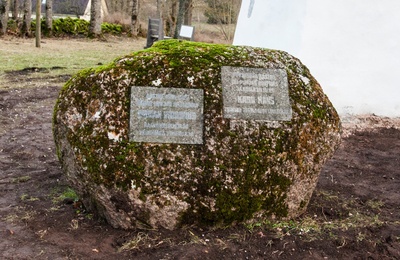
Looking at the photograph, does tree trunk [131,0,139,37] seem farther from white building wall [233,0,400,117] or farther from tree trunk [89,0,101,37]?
white building wall [233,0,400,117]

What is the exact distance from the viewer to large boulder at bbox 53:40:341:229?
423 cm

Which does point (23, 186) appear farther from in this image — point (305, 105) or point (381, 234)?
point (381, 234)

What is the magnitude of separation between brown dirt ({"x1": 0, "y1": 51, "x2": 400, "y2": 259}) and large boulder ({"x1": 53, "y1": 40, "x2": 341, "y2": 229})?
0.18 meters

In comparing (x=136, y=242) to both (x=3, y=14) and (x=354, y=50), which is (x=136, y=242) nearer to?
(x=354, y=50)

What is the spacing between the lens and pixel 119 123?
4.28m

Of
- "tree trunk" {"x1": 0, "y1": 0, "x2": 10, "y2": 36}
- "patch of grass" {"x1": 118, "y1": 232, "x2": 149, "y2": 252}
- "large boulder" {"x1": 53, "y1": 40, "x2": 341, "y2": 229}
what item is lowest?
"patch of grass" {"x1": 118, "y1": 232, "x2": 149, "y2": 252}

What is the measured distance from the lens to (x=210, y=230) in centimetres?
442

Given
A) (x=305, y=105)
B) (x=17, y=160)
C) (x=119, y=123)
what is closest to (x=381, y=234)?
(x=305, y=105)

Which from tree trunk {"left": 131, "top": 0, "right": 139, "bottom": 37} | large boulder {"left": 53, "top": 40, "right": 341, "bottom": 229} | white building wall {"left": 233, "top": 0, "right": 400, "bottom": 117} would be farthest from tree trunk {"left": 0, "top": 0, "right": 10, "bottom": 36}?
large boulder {"left": 53, "top": 40, "right": 341, "bottom": 229}

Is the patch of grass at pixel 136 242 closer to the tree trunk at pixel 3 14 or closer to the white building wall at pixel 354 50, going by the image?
the white building wall at pixel 354 50

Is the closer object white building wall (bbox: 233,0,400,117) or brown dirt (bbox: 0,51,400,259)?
brown dirt (bbox: 0,51,400,259)

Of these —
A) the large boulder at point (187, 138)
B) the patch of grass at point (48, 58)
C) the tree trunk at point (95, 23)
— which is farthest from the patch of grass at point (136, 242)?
the tree trunk at point (95, 23)

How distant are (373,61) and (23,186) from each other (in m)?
7.63

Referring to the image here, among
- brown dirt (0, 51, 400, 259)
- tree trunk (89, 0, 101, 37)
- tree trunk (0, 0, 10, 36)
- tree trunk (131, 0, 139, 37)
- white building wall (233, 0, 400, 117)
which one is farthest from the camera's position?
tree trunk (131, 0, 139, 37)
